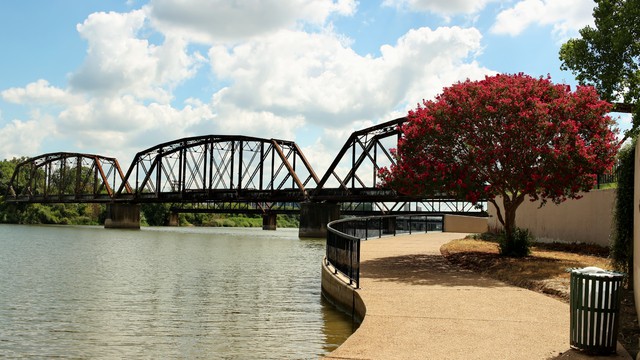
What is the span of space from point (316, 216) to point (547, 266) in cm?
5975

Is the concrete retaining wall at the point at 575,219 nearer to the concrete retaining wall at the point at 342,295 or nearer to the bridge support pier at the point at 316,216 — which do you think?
the concrete retaining wall at the point at 342,295

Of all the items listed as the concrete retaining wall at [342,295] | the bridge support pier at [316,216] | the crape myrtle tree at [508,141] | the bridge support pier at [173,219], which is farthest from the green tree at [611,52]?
the bridge support pier at [173,219]

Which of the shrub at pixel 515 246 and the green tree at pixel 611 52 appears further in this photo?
the green tree at pixel 611 52

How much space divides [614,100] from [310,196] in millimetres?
46683

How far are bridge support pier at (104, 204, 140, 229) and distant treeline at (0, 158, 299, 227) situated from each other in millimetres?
29231

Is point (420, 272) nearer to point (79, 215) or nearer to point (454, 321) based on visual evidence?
point (454, 321)

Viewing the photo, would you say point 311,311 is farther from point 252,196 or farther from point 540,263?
point 252,196

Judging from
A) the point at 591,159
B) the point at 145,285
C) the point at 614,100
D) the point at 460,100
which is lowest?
the point at 145,285

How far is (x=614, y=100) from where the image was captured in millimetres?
39438

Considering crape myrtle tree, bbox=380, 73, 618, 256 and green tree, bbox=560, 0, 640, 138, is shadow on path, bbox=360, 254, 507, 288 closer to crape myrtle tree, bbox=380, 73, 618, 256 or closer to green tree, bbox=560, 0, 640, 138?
crape myrtle tree, bbox=380, 73, 618, 256

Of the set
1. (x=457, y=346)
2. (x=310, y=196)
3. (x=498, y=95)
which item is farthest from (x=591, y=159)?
(x=310, y=196)

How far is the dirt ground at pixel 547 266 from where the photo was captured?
444 inches

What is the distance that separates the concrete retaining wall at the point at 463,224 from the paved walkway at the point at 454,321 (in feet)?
104

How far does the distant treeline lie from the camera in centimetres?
13738
